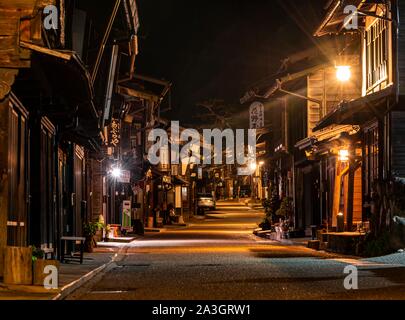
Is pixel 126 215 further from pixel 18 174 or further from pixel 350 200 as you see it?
pixel 18 174

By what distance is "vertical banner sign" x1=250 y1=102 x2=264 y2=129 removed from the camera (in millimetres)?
61397

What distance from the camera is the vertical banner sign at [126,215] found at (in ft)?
156

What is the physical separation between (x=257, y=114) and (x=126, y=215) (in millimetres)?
17273

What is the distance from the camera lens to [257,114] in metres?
62.0

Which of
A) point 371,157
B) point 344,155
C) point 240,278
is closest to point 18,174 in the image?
point 240,278

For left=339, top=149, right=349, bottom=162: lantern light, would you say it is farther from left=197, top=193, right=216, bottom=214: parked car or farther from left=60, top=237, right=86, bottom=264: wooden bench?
left=197, top=193, right=216, bottom=214: parked car

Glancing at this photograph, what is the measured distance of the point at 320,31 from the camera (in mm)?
35625

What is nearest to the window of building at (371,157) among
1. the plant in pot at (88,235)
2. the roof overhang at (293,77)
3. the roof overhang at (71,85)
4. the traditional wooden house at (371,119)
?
the traditional wooden house at (371,119)

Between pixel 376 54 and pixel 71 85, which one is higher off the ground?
pixel 376 54

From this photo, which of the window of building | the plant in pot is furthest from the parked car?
the plant in pot

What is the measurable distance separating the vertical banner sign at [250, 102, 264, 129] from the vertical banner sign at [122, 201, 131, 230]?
16.3 meters
